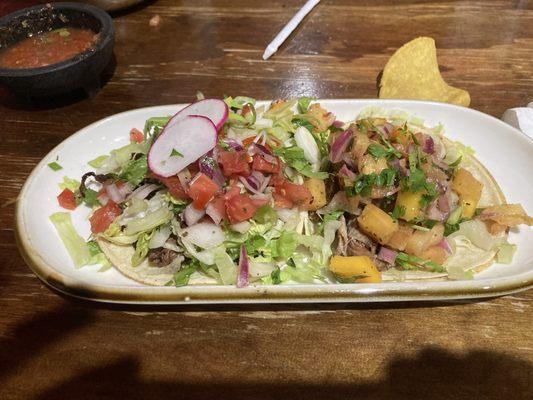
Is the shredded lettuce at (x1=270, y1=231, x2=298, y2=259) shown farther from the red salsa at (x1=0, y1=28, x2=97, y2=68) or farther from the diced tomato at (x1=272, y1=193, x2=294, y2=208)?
the red salsa at (x1=0, y1=28, x2=97, y2=68)

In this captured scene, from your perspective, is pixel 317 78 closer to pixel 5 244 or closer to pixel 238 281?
pixel 238 281

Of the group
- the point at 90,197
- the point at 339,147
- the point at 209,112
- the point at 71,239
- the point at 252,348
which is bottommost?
the point at 252,348

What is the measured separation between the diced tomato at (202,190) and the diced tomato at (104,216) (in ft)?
2.02

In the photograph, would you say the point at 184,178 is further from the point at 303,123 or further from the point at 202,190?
the point at 303,123

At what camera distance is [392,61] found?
3.38m

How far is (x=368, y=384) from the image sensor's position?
2008 mm

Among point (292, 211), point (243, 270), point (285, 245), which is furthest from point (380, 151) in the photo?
point (243, 270)

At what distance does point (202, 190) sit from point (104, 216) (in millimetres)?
744

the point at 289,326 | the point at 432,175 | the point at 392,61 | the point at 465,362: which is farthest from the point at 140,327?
the point at 392,61

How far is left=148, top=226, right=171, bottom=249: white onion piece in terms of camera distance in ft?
8.08

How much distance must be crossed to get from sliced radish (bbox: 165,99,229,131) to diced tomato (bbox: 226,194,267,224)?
0.49 meters

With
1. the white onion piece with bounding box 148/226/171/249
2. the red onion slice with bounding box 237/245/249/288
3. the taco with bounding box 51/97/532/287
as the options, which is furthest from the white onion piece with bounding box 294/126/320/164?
the white onion piece with bounding box 148/226/171/249

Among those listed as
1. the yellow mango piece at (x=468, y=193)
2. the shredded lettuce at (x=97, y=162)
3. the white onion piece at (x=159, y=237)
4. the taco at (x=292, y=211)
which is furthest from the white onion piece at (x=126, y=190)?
the yellow mango piece at (x=468, y=193)

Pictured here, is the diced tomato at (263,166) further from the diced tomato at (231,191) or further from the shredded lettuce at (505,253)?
the shredded lettuce at (505,253)
